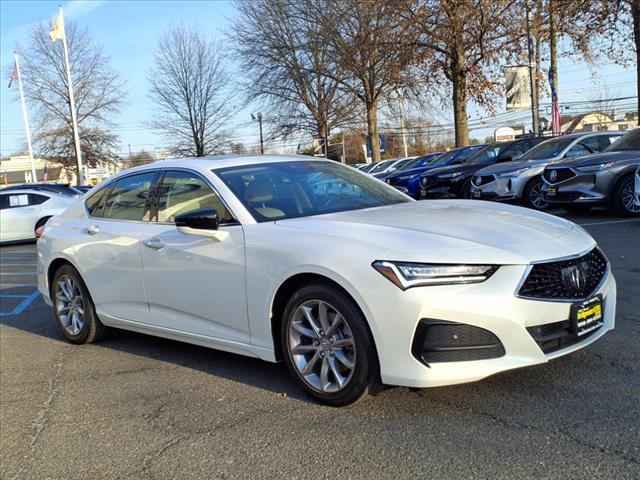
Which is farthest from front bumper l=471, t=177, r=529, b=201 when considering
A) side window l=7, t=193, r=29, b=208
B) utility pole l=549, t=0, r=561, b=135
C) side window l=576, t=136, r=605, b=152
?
side window l=7, t=193, r=29, b=208

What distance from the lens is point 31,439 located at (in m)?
3.61

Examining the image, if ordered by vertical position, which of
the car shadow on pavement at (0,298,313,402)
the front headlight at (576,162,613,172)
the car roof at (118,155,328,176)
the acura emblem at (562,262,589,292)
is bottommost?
the car shadow on pavement at (0,298,313,402)

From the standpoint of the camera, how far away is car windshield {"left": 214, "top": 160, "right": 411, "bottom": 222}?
163 inches

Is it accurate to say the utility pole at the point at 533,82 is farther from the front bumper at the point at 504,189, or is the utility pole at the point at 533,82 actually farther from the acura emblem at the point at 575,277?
the acura emblem at the point at 575,277

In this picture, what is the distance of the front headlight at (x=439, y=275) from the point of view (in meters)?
3.12

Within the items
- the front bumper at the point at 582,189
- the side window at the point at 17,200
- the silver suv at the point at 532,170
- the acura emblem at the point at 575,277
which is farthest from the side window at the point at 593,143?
the side window at the point at 17,200

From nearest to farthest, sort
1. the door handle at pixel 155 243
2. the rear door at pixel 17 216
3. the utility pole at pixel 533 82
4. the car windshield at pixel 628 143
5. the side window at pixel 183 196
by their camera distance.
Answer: the side window at pixel 183 196 < the door handle at pixel 155 243 < the car windshield at pixel 628 143 < the rear door at pixel 17 216 < the utility pole at pixel 533 82

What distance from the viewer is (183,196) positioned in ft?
15.0

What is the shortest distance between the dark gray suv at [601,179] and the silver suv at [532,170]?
1109 millimetres

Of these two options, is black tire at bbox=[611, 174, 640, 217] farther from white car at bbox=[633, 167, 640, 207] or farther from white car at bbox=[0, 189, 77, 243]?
white car at bbox=[0, 189, 77, 243]

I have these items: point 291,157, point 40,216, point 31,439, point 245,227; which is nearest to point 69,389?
point 31,439

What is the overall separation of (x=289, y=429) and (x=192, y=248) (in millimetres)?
1461

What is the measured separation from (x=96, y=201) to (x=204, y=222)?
202cm

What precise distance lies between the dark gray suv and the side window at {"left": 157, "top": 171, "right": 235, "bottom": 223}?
789 centimetres
